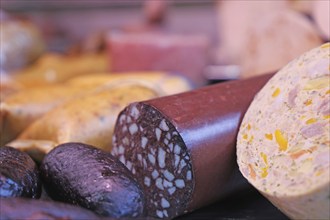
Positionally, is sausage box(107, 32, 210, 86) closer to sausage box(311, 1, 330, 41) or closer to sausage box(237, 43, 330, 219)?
sausage box(311, 1, 330, 41)

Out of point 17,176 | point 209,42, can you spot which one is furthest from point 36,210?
point 209,42

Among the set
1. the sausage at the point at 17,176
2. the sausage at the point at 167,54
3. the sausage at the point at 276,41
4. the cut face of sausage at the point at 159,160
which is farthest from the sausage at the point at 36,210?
the sausage at the point at 167,54

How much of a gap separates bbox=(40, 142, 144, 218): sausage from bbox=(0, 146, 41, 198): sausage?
1.4 inches

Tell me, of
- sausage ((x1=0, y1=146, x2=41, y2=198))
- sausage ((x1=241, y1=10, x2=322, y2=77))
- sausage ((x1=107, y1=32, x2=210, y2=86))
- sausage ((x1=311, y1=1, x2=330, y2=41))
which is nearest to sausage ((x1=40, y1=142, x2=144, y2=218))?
sausage ((x1=0, y1=146, x2=41, y2=198))

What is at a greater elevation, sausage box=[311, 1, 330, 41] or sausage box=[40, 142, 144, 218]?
sausage box=[311, 1, 330, 41]

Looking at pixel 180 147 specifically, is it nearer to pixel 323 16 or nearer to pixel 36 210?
pixel 36 210

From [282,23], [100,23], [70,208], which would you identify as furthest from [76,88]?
[100,23]

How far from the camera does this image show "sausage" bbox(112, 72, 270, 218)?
906 mm

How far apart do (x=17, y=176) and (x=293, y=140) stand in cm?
43

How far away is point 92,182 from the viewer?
2.59 feet

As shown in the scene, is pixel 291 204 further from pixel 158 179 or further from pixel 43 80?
pixel 43 80

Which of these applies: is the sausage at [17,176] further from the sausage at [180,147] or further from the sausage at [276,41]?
the sausage at [276,41]

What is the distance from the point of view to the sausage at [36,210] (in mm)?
669

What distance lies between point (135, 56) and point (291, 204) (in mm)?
1403
